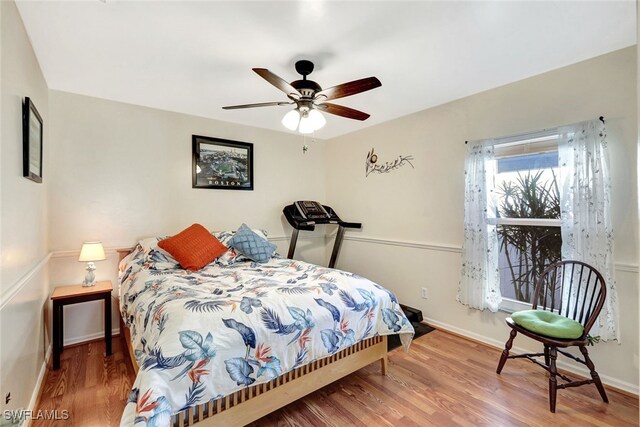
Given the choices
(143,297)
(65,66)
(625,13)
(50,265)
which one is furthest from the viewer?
(50,265)

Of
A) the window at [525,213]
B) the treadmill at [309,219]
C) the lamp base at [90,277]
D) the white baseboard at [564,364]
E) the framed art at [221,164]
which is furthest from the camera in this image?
the treadmill at [309,219]

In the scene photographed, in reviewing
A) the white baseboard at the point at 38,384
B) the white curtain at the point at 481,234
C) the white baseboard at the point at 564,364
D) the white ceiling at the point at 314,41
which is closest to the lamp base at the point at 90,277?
the white baseboard at the point at 38,384

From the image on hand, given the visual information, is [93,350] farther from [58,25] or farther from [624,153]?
[624,153]

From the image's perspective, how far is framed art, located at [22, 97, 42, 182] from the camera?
1776 mm

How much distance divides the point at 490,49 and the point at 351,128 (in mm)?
2203

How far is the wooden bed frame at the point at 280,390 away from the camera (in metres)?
1.53

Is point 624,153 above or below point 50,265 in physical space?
above

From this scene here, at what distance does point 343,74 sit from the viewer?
251 centimetres

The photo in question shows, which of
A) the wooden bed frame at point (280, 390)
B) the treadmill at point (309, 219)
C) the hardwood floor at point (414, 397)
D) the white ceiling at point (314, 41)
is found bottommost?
the hardwood floor at point (414, 397)

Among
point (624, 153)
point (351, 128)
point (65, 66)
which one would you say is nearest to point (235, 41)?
point (65, 66)

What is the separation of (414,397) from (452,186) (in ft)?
6.84

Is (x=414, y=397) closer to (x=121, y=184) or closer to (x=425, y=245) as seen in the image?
(x=425, y=245)

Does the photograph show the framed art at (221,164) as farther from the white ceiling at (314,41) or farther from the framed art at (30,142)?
the framed art at (30,142)

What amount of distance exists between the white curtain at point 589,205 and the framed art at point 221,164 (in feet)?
11.2
